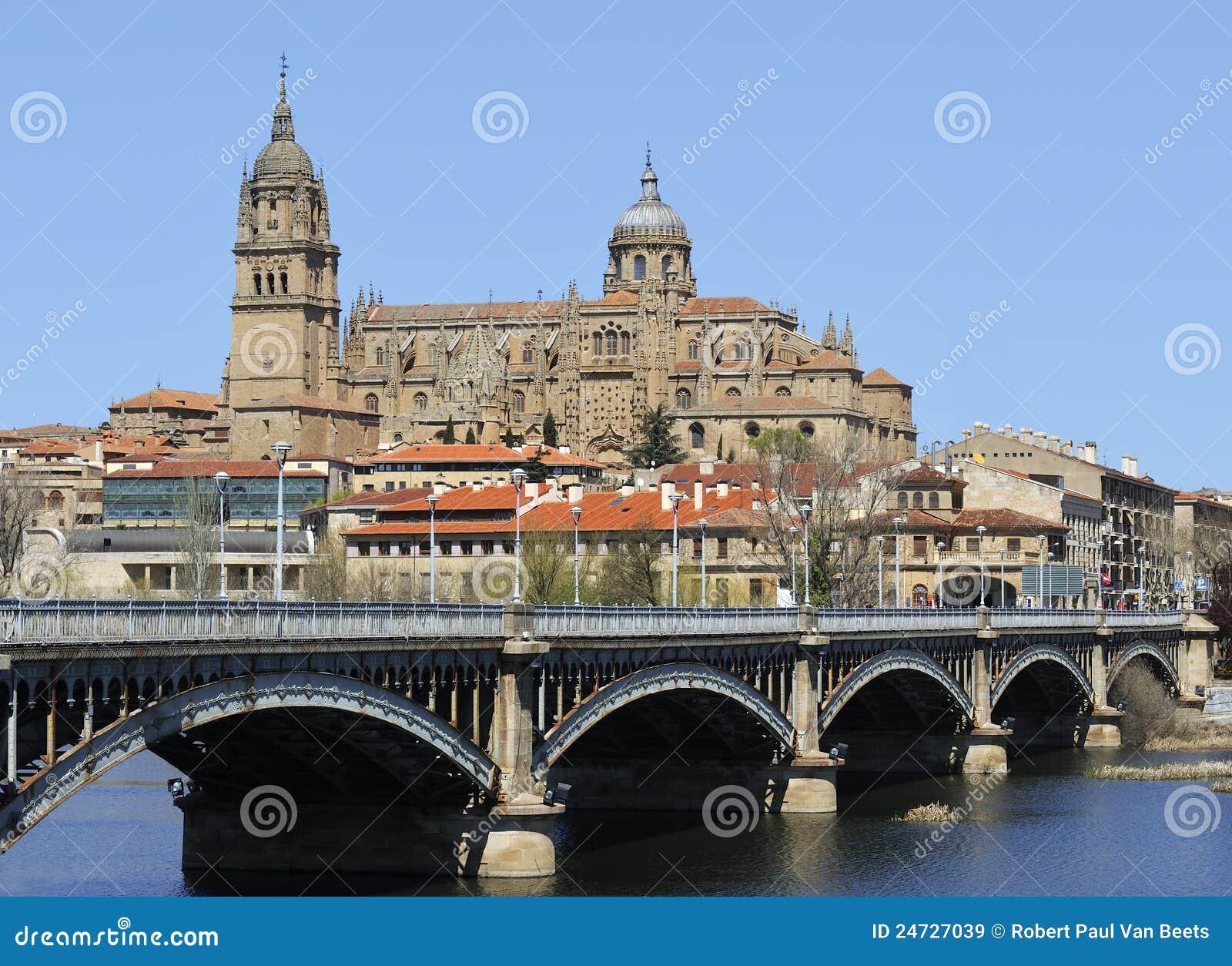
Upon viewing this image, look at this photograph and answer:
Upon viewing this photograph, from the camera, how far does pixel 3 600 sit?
29.4 m

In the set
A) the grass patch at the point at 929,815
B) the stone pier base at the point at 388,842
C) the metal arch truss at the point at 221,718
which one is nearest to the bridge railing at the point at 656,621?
the stone pier base at the point at 388,842

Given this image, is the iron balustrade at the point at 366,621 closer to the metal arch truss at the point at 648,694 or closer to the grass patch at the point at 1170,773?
the metal arch truss at the point at 648,694

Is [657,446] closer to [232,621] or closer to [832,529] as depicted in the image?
[832,529]

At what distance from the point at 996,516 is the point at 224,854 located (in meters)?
74.2

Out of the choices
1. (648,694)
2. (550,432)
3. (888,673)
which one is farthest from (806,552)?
(550,432)

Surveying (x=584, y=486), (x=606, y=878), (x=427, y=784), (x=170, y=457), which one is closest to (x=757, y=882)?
(x=606, y=878)

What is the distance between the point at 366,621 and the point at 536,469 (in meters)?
119

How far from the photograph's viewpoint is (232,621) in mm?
34656

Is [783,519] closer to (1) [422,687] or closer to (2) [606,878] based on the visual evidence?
(2) [606,878]

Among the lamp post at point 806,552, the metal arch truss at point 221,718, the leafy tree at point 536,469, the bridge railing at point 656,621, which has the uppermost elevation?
the leafy tree at point 536,469

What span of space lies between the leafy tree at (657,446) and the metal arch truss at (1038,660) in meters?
102

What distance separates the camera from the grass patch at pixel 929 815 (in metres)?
59.8

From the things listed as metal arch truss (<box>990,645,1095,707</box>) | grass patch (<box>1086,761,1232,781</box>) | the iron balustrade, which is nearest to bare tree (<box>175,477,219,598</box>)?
the iron balustrade

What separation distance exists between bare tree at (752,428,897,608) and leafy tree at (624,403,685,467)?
75559 millimetres
